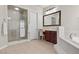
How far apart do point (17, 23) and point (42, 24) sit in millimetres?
1126

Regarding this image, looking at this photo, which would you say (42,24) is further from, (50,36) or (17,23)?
(17,23)

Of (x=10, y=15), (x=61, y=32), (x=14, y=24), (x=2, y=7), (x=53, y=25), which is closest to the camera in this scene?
(x=61, y=32)

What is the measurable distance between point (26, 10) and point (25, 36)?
3.75 ft

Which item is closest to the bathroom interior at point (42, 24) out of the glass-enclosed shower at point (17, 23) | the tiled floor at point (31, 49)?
the glass-enclosed shower at point (17, 23)

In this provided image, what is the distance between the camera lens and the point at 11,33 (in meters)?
3.89

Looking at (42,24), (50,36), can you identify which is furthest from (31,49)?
(50,36)

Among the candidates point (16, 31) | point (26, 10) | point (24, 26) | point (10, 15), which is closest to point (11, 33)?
point (16, 31)

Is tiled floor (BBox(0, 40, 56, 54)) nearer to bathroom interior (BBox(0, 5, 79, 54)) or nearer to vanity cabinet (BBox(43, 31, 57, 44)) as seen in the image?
bathroom interior (BBox(0, 5, 79, 54))

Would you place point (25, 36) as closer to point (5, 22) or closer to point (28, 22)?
point (28, 22)

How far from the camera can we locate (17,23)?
13.9 ft

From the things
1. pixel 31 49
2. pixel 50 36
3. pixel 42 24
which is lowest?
pixel 31 49

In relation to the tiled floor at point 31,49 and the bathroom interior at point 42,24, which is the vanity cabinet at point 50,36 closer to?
the bathroom interior at point 42,24

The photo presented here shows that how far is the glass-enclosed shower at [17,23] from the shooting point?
12.5 ft

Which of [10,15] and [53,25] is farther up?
[10,15]
